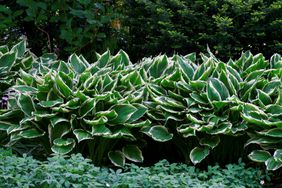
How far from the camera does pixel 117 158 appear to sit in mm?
4023

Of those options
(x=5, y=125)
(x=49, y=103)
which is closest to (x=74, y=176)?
(x=49, y=103)

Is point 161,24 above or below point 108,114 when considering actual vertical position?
above

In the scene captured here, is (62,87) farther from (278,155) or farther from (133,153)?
(278,155)

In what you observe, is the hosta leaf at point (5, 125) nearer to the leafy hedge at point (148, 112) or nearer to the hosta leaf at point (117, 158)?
the leafy hedge at point (148, 112)

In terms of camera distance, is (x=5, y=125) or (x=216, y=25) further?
(x=216, y=25)

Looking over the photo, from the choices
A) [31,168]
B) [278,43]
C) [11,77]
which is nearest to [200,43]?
[278,43]

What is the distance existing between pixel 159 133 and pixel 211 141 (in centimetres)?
39

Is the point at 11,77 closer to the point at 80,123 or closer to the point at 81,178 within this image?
the point at 80,123

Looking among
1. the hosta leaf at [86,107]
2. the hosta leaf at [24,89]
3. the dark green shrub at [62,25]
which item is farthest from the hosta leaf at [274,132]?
the dark green shrub at [62,25]

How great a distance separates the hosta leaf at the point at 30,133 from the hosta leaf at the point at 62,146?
197mm

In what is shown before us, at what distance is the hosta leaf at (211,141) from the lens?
12.7 ft

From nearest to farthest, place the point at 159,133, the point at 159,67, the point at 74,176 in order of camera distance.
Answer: the point at 74,176, the point at 159,133, the point at 159,67

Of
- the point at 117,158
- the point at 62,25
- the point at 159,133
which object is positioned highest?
the point at 62,25

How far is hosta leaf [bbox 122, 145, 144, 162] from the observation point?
4000 mm
